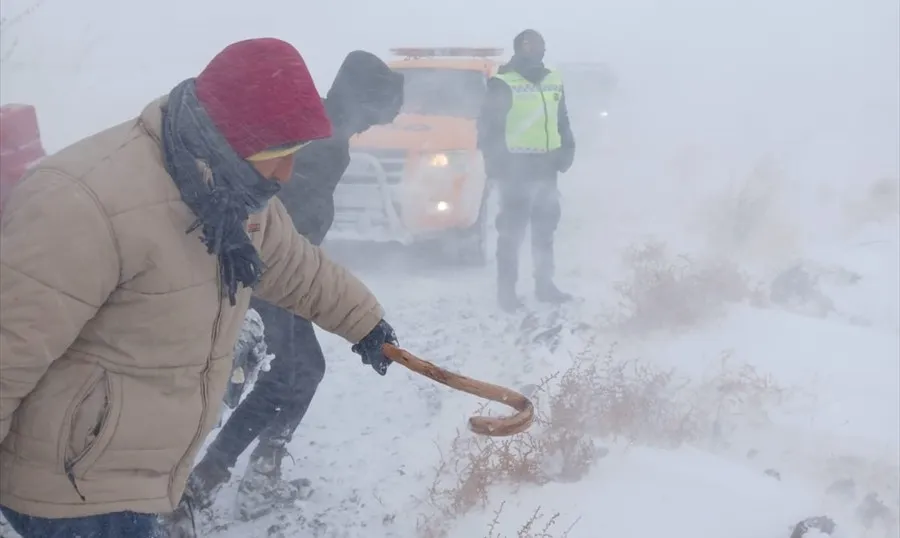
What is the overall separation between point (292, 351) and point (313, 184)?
0.71 m

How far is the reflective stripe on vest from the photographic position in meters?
6.37

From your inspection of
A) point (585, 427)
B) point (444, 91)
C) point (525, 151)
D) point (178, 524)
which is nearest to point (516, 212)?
point (525, 151)

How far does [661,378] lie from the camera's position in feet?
16.0

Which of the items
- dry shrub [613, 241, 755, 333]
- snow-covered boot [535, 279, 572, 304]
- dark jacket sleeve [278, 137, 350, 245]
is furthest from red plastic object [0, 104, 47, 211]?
dry shrub [613, 241, 755, 333]

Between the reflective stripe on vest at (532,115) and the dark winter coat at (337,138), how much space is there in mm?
2657

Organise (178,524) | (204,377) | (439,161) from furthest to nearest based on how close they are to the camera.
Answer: (439,161)
(178,524)
(204,377)

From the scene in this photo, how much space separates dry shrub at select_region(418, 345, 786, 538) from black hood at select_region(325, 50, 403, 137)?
1641mm

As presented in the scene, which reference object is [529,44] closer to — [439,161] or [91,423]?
[439,161]

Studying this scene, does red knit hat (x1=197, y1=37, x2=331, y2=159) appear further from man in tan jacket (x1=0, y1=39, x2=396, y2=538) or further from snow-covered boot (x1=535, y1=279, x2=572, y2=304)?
snow-covered boot (x1=535, y1=279, x2=572, y2=304)

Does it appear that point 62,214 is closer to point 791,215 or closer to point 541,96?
point 541,96

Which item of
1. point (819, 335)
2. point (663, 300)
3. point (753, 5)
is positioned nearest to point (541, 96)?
point (663, 300)

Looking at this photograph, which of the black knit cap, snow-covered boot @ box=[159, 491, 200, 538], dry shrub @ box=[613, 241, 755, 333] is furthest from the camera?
the black knit cap

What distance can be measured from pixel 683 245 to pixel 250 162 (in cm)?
745

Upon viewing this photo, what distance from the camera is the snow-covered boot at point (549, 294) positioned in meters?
6.80
